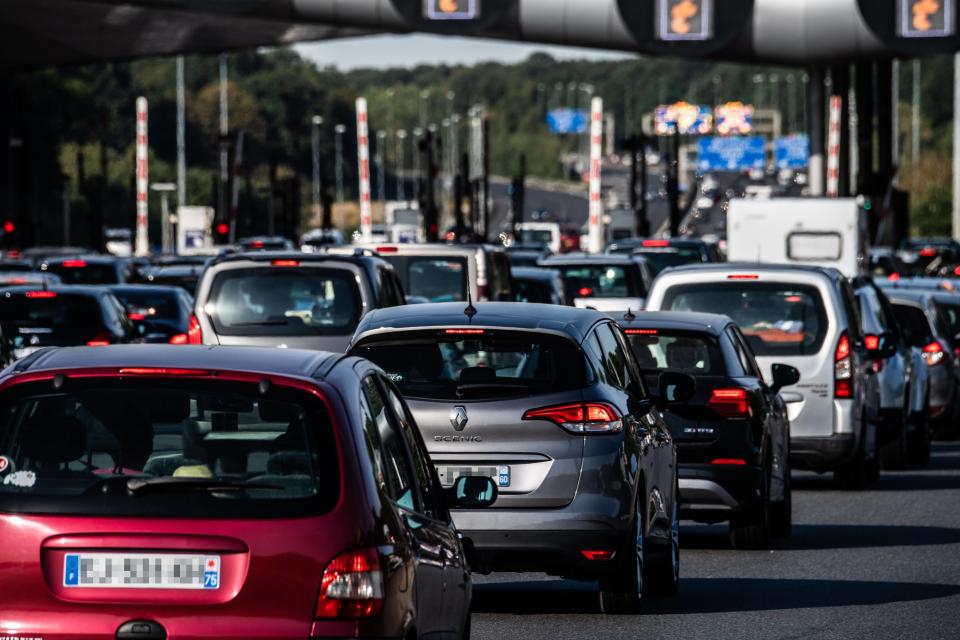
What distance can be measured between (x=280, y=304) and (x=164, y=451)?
37.9 ft

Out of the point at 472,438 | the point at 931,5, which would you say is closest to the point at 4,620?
the point at 472,438

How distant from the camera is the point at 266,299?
1838 cm

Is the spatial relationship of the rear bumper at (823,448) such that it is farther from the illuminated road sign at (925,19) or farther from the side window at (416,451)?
the illuminated road sign at (925,19)

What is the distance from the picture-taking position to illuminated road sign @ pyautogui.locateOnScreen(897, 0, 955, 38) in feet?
162

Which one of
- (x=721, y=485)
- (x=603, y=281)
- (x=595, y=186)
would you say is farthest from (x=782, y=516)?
(x=595, y=186)

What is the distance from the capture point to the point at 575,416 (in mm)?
10867

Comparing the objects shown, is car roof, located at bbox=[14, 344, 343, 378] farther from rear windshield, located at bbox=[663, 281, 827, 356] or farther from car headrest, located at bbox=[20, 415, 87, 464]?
rear windshield, located at bbox=[663, 281, 827, 356]

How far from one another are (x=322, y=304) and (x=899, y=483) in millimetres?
5576

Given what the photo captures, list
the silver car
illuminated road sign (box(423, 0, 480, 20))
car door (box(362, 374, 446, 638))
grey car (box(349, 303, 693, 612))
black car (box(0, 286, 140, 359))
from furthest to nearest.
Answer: illuminated road sign (box(423, 0, 480, 20)), black car (box(0, 286, 140, 359)), the silver car, grey car (box(349, 303, 693, 612)), car door (box(362, 374, 446, 638))

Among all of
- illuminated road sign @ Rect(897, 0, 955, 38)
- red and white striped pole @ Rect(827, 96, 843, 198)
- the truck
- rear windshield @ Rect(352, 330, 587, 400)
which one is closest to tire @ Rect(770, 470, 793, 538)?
rear windshield @ Rect(352, 330, 587, 400)

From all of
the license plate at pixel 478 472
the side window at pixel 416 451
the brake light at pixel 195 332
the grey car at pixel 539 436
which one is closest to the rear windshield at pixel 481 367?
the grey car at pixel 539 436

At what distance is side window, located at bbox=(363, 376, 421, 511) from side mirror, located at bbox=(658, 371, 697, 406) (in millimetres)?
5285

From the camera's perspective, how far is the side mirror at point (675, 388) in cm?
1262

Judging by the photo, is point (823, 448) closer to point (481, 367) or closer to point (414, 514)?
point (481, 367)
